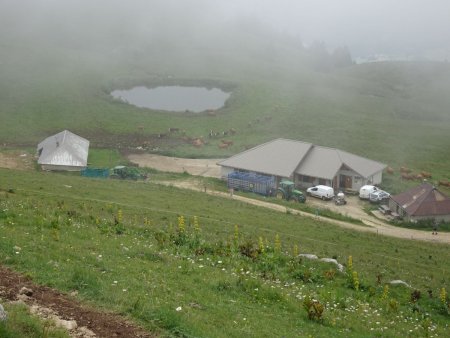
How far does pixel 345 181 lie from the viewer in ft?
223

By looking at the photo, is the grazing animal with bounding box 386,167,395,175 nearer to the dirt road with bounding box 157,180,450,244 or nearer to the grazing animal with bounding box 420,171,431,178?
the grazing animal with bounding box 420,171,431,178

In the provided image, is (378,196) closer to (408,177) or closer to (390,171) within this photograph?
(408,177)

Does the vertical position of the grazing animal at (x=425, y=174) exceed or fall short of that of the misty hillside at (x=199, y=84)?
it falls short

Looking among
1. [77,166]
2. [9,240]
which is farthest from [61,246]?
[77,166]

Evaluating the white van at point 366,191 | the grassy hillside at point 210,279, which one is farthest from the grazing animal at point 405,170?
the grassy hillside at point 210,279

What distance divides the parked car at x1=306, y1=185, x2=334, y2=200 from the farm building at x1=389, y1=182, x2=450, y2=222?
7086 mm

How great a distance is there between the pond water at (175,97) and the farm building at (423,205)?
2240 inches

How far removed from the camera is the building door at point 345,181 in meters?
67.6

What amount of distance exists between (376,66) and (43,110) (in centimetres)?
11902

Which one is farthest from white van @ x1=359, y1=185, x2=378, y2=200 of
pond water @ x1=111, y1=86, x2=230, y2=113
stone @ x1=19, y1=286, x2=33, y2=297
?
stone @ x1=19, y1=286, x2=33, y2=297

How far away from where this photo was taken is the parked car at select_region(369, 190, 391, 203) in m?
62.5

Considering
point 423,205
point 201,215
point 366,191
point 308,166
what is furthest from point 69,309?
point 308,166

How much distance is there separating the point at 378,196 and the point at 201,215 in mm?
28328

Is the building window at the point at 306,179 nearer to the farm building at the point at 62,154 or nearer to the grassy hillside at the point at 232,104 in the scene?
the grassy hillside at the point at 232,104
